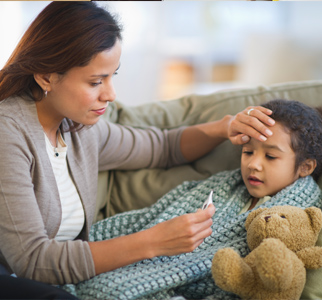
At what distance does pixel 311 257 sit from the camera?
44.8 inches

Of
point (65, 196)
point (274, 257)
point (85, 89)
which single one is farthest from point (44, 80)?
point (274, 257)

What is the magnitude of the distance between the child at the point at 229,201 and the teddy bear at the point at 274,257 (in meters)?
0.10

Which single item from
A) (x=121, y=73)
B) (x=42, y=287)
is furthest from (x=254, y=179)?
(x=121, y=73)

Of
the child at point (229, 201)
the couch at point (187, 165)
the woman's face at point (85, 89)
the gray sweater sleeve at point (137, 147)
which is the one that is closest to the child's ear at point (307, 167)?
the child at point (229, 201)

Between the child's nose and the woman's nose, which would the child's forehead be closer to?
the child's nose

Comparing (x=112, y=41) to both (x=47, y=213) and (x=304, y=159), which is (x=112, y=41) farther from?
(x=304, y=159)

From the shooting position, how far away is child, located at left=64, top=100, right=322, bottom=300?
45.9 inches

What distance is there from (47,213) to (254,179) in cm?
63

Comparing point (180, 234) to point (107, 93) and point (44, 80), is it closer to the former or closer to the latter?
point (107, 93)

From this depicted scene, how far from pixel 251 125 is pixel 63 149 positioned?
57 cm

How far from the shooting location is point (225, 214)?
1.40 metres

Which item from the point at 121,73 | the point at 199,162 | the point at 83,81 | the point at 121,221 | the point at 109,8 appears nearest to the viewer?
the point at 83,81

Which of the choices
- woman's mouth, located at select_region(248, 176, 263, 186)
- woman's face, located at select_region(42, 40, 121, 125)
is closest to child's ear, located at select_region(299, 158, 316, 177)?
woman's mouth, located at select_region(248, 176, 263, 186)

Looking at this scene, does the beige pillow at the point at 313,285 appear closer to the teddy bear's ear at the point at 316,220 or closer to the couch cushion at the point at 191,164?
the teddy bear's ear at the point at 316,220
